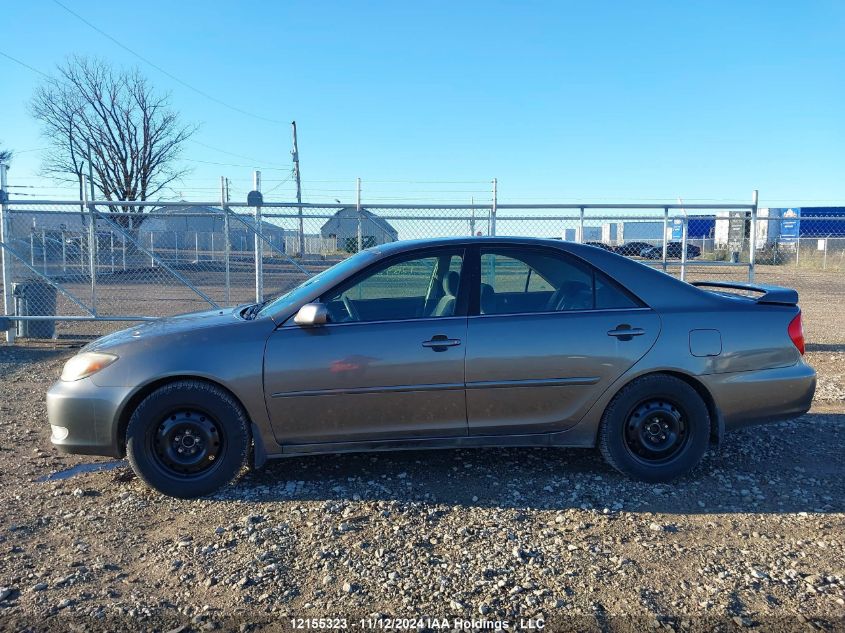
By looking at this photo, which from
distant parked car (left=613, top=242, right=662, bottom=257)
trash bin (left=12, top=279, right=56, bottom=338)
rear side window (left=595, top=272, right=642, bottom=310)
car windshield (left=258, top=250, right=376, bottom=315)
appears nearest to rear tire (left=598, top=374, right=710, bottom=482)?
rear side window (left=595, top=272, right=642, bottom=310)

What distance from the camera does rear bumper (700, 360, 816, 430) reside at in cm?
421

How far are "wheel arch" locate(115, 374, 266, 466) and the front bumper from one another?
0.08ft

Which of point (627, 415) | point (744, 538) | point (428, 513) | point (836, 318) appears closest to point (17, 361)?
point (428, 513)

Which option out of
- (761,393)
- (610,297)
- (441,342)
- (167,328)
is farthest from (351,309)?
(761,393)

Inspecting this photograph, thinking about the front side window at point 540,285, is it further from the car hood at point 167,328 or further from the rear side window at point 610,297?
the car hood at point 167,328

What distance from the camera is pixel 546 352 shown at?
4082 millimetres

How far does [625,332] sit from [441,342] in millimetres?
1193

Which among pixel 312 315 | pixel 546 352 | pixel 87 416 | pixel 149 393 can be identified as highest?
pixel 312 315

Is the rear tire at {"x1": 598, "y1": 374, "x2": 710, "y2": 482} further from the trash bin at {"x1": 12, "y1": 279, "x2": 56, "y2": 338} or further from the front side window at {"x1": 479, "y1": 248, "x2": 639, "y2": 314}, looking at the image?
the trash bin at {"x1": 12, "y1": 279, "x2": 56, "y2": 338}

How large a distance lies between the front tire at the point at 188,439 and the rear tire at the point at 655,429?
2353mm

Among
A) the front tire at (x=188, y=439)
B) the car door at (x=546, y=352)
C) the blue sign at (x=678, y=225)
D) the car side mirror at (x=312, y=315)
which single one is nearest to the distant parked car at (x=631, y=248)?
the blue sign at (x=678, y=225)

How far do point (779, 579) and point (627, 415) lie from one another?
1316mm

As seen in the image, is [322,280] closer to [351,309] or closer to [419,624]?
[351,309]

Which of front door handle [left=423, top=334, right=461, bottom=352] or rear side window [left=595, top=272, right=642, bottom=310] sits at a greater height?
rear side window [left=595, top=272, right=642, bottom=310]
